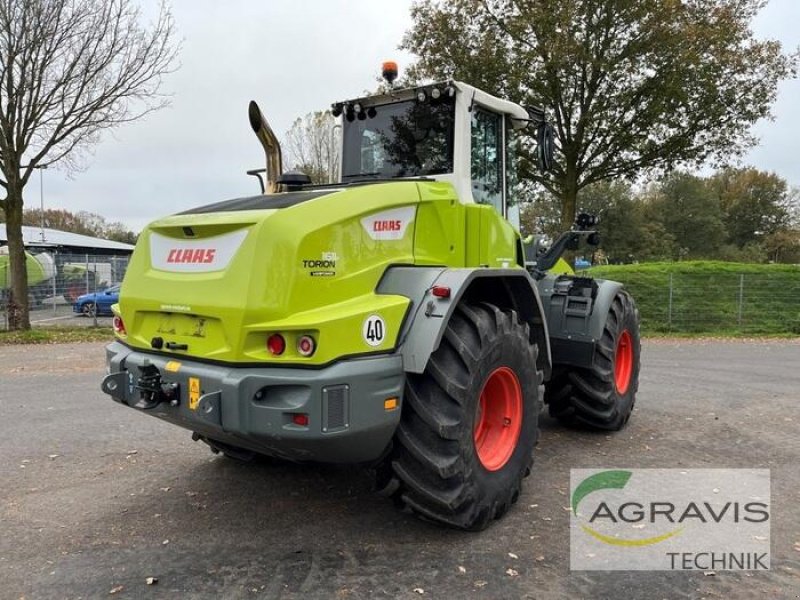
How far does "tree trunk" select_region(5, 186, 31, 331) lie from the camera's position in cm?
1349

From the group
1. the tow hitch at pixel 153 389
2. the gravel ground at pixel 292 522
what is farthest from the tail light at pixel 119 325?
the gravel ground at pixel 292 522

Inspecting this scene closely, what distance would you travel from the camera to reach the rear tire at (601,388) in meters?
5.43

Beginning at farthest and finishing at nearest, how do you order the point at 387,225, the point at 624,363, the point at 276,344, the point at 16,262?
the point at 16,262
the point at 624,363
the point at 387,225
the point at 276,344

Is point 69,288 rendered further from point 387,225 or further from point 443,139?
point 387,225

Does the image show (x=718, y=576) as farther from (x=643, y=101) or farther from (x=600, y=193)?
(x=600, y=193)

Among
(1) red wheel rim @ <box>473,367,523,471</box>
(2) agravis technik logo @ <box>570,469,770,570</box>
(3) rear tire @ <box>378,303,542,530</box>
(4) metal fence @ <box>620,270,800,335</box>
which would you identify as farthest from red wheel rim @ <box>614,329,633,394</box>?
(4) metal fence @ <box>620,270,800,335</box>

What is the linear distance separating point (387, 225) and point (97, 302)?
1743cm

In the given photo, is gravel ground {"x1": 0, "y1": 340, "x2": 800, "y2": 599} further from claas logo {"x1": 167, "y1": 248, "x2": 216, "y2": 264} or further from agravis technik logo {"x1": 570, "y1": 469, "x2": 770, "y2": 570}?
claas logo {"x1": 167, "y1": 248, "x2": 216, "y2": 264}

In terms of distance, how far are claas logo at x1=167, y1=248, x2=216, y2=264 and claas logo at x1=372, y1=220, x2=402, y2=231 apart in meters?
0.86

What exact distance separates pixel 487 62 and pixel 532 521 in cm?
1123

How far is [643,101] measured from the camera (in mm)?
13602

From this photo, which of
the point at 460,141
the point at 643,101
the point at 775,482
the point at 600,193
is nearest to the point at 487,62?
the point at 643,101

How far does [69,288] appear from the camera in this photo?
17797mm

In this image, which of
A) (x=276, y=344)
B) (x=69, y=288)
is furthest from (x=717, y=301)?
(x=69, y=288)
